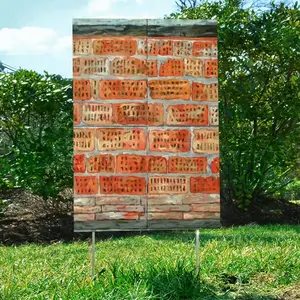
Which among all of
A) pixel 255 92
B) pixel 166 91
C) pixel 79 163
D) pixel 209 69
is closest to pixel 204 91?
pixel 209 69

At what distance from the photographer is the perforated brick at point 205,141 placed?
13.3ft

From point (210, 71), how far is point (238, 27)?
17.8 ft

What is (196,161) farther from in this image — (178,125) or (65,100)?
(65,100)

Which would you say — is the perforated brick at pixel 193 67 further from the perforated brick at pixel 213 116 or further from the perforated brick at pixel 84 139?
the perforated brick at pixel 84 139

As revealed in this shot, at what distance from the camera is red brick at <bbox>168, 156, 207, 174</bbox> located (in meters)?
4.05

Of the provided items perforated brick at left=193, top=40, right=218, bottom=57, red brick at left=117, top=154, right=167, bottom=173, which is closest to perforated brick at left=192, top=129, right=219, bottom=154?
red brick at left=117, top=154, right=167, bottom=173

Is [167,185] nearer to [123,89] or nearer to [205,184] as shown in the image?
[205,184]

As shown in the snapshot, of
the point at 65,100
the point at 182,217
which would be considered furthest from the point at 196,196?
the point at 65,100

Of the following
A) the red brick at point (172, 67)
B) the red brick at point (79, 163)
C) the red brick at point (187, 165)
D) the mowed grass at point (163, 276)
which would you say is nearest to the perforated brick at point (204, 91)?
the red brick at point (172, 67)

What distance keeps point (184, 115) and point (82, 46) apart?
850mm

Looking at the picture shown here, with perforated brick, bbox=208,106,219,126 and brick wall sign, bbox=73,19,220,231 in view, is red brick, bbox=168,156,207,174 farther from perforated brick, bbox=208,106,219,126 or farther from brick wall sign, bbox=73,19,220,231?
perforated brick, bbox=208,106,219,126

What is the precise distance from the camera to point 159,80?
407 cm

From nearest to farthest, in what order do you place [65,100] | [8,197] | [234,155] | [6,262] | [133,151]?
[133,151]
[6,262]
[65,100]
[8,197]
[234,155]

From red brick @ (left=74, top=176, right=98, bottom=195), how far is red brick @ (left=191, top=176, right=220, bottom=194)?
673 mm
